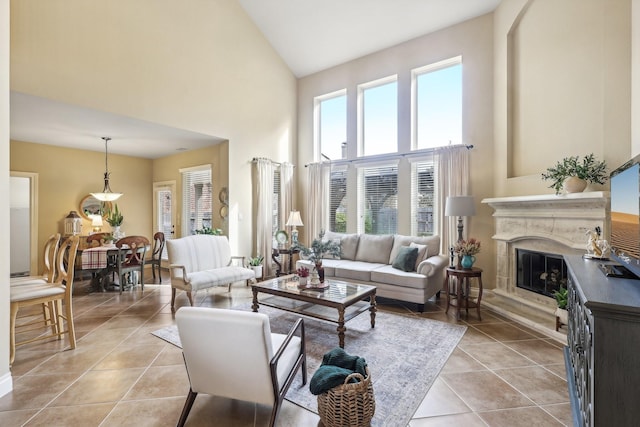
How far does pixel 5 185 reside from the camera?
7.34ft

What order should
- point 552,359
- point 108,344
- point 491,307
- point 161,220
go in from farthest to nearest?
point 161,220 < point 491,307 < point 108,344 < point 552,359

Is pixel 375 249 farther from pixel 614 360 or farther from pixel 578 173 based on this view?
pixel 614 360

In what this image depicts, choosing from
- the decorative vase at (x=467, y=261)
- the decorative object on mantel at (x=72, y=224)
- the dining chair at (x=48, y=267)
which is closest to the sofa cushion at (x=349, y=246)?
the decorative vase at (x=467, y=261)

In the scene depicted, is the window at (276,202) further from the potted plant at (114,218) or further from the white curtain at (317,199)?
the potted plant at (114,218)

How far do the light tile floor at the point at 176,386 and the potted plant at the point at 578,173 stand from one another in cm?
163

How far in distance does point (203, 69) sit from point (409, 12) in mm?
3411

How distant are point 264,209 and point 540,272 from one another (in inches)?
172

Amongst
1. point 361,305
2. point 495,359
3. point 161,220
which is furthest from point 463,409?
point 161,220

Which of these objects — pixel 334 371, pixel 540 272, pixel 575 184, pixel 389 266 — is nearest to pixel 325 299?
pixel 334 371

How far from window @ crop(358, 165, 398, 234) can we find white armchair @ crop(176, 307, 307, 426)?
13.3ft

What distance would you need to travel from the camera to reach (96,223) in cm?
629

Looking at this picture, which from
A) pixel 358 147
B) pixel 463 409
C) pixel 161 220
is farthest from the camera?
pixel 161 220

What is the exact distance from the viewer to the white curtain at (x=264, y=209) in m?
5.72

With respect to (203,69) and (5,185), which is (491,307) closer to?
(5,185)
